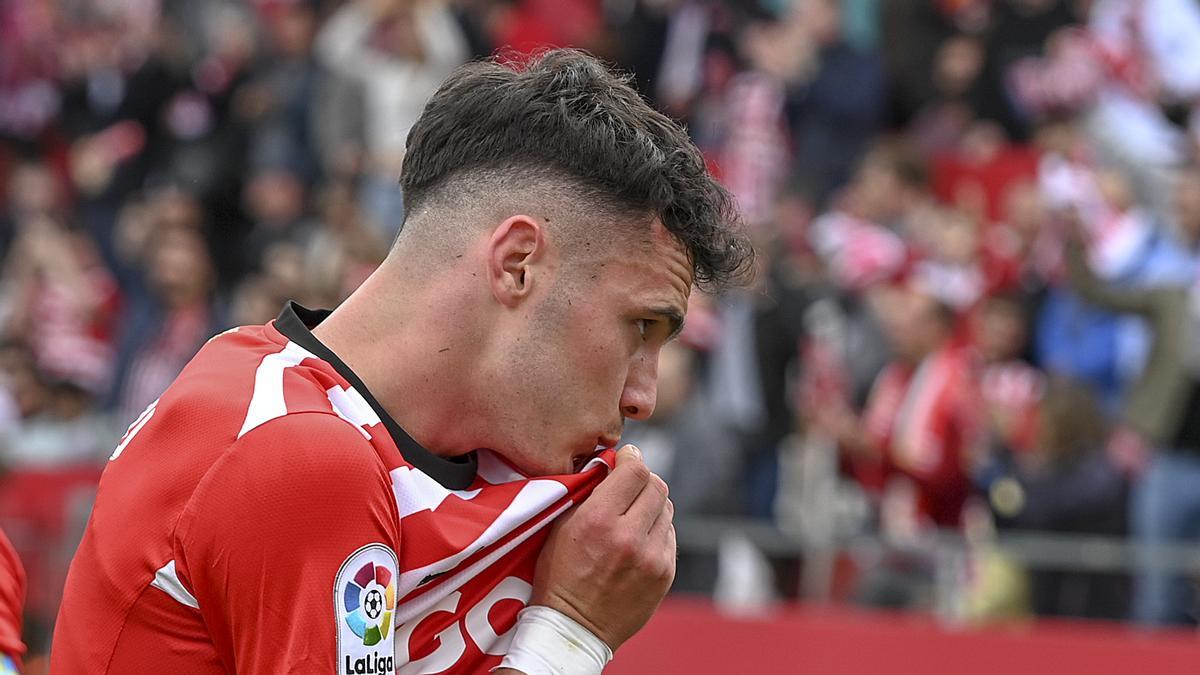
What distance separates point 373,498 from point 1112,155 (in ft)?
25.4

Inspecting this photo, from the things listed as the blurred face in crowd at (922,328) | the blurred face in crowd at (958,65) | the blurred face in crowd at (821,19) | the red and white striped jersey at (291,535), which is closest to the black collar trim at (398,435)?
the red and white striped jersey at (291,535)

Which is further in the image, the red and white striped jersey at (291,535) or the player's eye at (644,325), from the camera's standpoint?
the player's eye at (644,325)

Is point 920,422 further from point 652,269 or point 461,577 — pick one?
point 461,577

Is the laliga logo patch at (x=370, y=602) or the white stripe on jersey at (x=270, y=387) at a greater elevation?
the white stripe on jersey at (x=270, y=387)

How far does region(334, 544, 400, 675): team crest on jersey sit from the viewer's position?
2.28 m

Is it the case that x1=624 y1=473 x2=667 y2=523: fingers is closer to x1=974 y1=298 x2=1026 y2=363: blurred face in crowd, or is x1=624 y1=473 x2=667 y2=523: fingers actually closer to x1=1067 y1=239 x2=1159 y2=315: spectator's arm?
x1=1067 y1=239 x2=1159 y2=315: spectator's arm

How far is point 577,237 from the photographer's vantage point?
2586 millimetres

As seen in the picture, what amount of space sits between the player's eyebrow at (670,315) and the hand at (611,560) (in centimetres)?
22

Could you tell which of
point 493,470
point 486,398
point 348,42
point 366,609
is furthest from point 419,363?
point 348,42

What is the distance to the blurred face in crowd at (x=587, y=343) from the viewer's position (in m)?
2.59

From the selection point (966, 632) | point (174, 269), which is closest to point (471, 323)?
point (966, 632)

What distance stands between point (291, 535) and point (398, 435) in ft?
1.13

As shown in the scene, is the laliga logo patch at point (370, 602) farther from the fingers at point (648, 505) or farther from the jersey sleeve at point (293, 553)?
the fingers at point (648, 505)

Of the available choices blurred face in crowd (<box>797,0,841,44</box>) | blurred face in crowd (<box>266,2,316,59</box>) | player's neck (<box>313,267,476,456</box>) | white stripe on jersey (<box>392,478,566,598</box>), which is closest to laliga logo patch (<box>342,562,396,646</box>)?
white stripe on jersey (<box>392,478,566,598</box>)
